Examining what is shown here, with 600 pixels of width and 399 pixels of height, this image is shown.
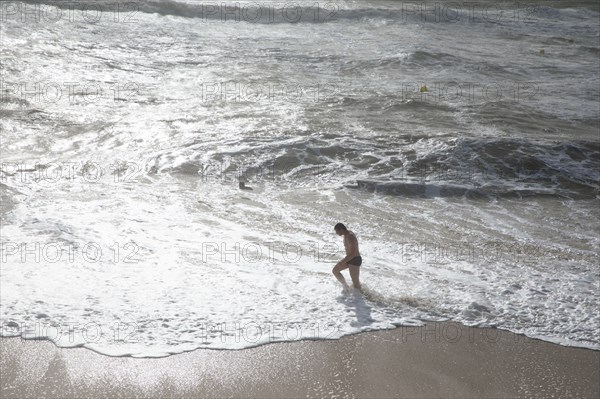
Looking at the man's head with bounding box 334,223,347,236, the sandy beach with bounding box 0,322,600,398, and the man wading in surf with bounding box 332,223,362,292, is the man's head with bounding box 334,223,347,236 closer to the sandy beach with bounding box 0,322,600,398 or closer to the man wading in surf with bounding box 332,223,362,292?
the man wading in surf with bounding box 332,223,362,292

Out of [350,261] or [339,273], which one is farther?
[339,273]

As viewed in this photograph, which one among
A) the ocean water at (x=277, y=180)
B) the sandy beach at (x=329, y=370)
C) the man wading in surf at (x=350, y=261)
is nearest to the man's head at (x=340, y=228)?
the man wading in surf at (x=350, y=261)

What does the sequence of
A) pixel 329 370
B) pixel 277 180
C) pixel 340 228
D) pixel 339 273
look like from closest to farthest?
1. pixel 329 370
2. pixel 340 228
3. pixel 339 273
4. pixel 277 180

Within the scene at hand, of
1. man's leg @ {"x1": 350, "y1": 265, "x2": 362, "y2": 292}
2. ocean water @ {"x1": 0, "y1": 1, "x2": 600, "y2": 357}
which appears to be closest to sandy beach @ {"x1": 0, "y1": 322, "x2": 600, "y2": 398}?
ocean water @ {"x1": 0, "y1": 1, "x2": 600, "y2": 357}

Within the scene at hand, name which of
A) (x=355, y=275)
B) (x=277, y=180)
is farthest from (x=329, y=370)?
(x=277, y=180)

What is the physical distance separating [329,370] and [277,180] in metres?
5.70

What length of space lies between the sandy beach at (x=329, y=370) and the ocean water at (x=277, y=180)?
239mm

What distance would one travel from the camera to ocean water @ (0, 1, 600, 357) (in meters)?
7.18

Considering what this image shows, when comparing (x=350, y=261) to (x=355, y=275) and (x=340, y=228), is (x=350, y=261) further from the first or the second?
(x=340, y=228)

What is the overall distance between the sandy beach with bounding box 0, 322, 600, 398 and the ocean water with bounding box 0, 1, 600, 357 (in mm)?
239

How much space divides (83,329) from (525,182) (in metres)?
7.76

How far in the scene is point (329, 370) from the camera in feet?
19.8

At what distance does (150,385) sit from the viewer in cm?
572

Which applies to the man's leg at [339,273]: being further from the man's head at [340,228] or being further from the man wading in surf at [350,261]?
the man's head at [340,228]
